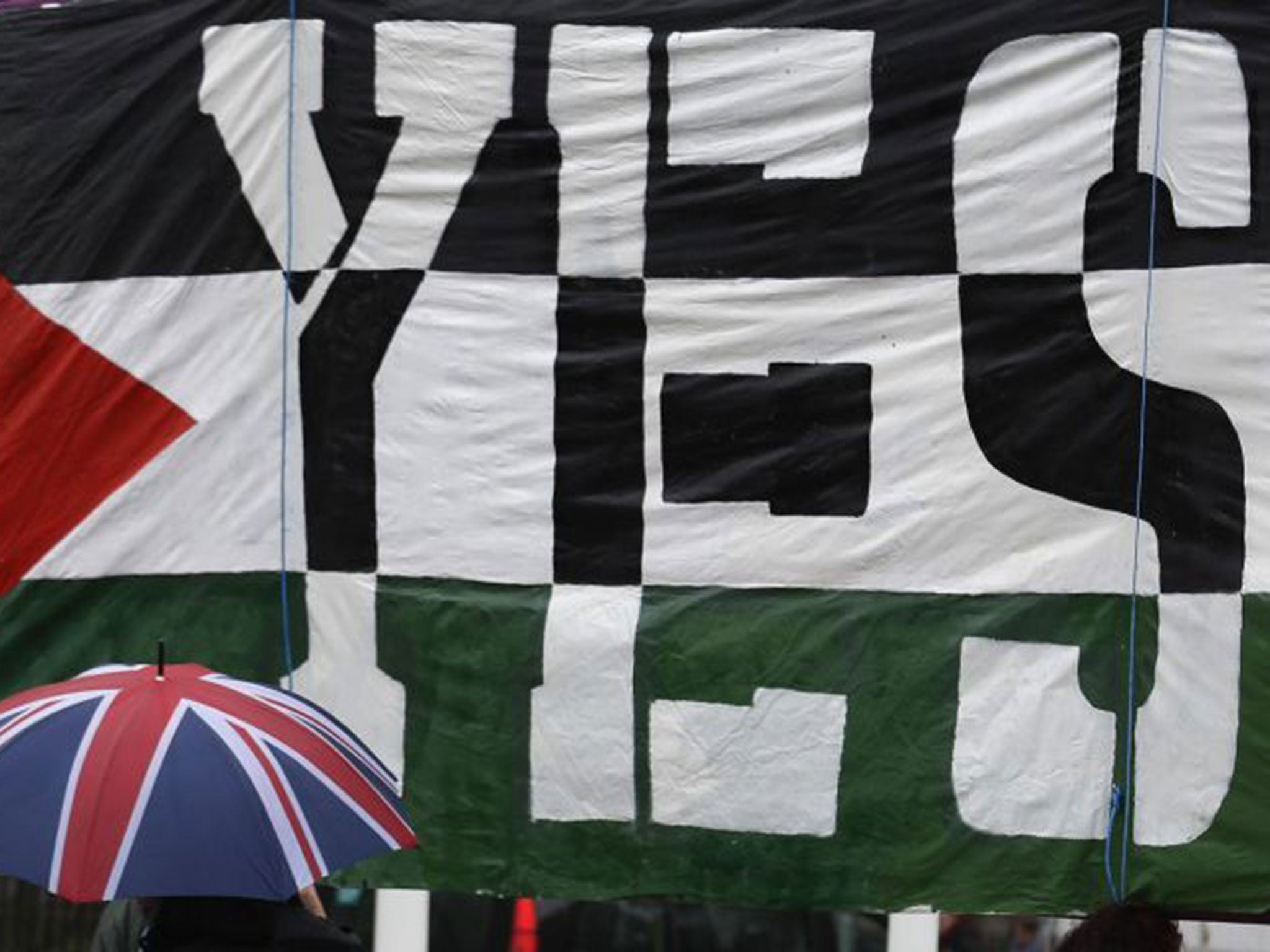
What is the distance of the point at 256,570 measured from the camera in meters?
4.50

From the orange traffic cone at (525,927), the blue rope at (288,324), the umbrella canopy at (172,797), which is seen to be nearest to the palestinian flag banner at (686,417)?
the blue rope at (288,324)

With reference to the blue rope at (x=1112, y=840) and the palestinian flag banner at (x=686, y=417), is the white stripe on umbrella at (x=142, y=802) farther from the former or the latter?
the blue rope at (x=1112, y=840)

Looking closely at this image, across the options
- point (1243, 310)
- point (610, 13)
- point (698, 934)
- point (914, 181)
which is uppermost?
point (610, 13)

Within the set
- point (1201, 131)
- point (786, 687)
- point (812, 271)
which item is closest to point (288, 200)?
point (812, 271)

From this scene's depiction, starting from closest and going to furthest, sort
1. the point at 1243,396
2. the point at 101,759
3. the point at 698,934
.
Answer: the point at 101,759 → the point at 1243,396 → the point at 698,934

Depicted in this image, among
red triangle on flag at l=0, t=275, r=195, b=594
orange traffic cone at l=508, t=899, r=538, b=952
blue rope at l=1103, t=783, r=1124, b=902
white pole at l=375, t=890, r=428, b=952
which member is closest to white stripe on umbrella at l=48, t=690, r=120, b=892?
red triangle on flag at l=0, t=275, r=195, b=594

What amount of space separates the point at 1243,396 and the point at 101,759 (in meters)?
2.21

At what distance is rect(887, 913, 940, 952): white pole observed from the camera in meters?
5.21

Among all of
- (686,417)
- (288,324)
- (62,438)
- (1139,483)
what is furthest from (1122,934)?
(62,438)

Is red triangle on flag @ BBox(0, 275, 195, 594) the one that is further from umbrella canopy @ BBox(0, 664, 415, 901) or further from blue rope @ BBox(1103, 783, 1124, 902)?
blue rope @ BBox(1103, 783, 1124, 902)

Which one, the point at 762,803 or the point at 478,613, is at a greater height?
the point at 478,613

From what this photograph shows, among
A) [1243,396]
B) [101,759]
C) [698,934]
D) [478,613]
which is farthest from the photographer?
[698,934]

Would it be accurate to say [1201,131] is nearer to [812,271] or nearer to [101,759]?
[812,271]

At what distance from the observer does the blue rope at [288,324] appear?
4477 millimetres
